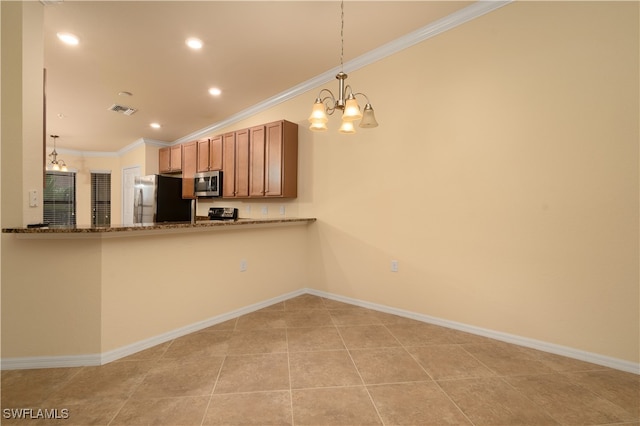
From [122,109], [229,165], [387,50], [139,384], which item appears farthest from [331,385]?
[122,109]

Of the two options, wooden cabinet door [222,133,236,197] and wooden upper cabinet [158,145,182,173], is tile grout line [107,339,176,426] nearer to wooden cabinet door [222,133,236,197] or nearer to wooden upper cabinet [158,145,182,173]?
wooden cabinet door [222,133,236,197]

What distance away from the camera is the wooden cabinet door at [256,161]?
3.98 metres

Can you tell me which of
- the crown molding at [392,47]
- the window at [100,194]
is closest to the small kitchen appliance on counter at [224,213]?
the crown molding at [392,47]

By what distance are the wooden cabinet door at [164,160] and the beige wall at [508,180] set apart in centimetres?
424

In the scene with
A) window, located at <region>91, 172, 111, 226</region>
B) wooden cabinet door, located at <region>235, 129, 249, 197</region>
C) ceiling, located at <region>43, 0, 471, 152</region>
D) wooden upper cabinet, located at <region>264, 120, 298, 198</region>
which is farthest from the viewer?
window, located at <region>91, 172, 111, 226</region>

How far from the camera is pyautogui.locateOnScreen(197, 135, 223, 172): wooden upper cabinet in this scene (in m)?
4.71

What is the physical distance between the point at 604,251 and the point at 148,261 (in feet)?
11.1

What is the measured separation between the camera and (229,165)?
4.52m

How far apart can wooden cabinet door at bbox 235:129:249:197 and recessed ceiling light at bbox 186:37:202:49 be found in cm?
143

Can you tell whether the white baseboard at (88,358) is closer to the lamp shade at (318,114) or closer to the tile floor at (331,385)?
the tile floor at (331,385)

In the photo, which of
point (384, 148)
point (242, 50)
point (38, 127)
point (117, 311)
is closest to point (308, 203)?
point (384, 148)

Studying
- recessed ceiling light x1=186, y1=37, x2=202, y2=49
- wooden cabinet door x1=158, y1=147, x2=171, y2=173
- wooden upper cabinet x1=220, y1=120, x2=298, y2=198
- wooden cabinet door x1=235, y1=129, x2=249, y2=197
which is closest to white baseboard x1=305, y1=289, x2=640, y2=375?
wooden upper cabinet x1=220, y1=120, x2=298, y2=198

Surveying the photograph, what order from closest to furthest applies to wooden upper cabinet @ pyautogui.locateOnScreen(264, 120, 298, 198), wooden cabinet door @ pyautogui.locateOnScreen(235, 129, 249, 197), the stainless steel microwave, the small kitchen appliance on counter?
1. wooden upper cabinet @ pyautogui.locateOnScreen(264, 120, 298, 198)
2. wooden cabinet door @ pyautogui.locateOnScreen(235, 129, 249, 197)
3. the stainless steel microwave
4. the small kitchen appliance on counter

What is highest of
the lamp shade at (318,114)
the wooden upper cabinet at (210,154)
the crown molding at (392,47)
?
the crown molding at (392,47)
